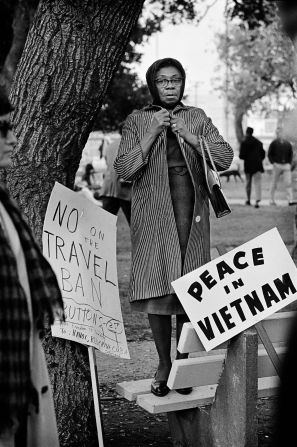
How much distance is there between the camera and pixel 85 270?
4406 millimetres

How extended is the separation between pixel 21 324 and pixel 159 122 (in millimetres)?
2074

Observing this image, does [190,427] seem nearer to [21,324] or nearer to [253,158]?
[21,324]

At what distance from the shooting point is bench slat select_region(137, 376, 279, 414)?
4230 millimetres

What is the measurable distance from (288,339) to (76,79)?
3.07m

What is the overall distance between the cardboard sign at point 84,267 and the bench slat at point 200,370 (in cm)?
48

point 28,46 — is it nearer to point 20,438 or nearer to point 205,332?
point 205,332

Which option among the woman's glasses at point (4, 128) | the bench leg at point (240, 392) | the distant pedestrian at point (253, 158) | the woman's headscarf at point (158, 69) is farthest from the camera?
the distant pedestrian at point (253, 158)

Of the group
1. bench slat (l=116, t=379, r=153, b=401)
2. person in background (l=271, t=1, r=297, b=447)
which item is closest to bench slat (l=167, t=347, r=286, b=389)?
bench slat (l=116, t=379, r=153, b=401)

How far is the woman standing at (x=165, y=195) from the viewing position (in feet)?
14.9

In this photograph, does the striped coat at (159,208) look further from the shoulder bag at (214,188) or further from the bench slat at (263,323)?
the bench slat at (263,323)

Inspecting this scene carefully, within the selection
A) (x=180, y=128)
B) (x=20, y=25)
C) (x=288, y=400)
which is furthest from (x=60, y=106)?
(x=20, y=25)

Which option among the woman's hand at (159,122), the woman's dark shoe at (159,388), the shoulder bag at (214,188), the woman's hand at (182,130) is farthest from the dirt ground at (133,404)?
the woman's hand at (159,122)

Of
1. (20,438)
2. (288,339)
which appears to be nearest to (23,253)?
(20,438)

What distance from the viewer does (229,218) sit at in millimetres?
17812
